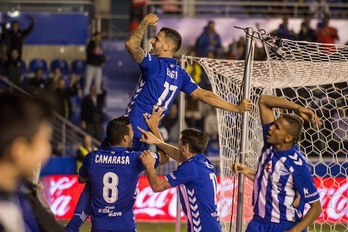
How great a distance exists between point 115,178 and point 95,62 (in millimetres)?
10958

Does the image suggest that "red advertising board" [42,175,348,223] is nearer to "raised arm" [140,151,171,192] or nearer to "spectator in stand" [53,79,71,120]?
"spectator in stand" [53,79,71,120]

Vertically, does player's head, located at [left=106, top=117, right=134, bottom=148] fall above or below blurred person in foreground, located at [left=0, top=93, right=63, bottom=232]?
below

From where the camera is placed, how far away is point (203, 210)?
7.62 meters

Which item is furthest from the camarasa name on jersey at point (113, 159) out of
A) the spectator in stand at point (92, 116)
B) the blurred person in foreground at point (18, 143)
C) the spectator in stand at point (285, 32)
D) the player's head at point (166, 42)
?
the spectator in stand at point (285, 32)

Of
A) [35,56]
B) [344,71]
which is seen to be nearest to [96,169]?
[344,71]

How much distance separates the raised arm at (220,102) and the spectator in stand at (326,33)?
10652 mm

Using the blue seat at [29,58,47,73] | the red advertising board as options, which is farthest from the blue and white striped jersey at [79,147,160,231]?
the blue seat at [29,58,47,73]

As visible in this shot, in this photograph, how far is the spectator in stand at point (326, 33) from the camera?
720 inches

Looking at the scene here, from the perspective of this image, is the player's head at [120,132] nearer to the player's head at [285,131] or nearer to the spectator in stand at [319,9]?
the player's head at [285,131]

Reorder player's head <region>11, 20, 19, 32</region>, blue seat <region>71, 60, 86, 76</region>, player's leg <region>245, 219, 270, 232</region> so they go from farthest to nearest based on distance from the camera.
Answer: blue seat <region>71, 60, 86, 76</region>
player's head <region>11, 20, 19, 32</region>
player's leg <region>245, 219, 270, 232</region>

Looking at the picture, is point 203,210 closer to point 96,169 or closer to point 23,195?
point 96,169

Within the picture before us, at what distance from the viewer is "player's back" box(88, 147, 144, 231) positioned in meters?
7.50

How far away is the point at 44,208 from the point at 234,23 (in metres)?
16.1

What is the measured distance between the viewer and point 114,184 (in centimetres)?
752
